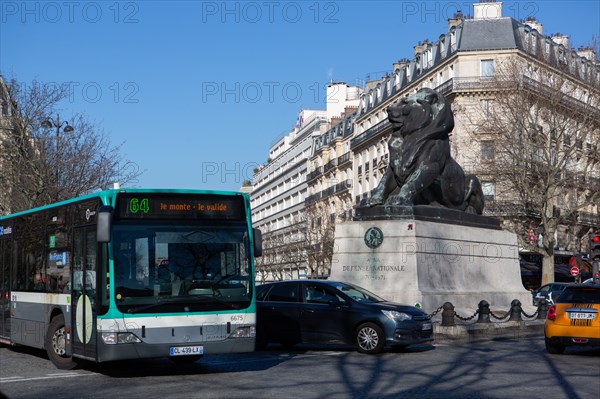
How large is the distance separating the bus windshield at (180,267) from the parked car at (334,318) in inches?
149

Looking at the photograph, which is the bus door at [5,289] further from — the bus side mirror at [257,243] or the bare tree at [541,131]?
the bare tree at [541,131]

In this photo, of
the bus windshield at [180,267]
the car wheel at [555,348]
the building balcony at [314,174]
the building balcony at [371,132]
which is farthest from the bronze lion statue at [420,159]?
the building balcony at [314,174]

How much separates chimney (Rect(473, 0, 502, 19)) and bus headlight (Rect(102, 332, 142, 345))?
52.8 metres

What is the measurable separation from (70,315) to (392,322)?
5.43 meters

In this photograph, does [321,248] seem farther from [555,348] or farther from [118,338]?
[118,338]

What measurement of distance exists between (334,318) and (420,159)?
22.9 ft

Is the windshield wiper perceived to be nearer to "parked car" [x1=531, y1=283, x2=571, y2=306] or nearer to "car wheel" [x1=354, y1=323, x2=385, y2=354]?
"car wheel" [x1=354, y1=323, x2=385, y2=354]

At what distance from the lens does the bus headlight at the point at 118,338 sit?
37.4 ft

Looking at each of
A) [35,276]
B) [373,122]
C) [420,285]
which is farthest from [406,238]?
[373,122]

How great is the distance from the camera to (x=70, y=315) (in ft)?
41.9

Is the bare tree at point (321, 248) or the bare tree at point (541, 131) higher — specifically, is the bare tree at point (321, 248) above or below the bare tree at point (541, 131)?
below

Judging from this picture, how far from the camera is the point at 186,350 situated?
465 inches

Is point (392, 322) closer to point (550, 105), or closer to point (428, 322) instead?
point (428, 322)

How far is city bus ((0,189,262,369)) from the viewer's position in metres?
11.5
